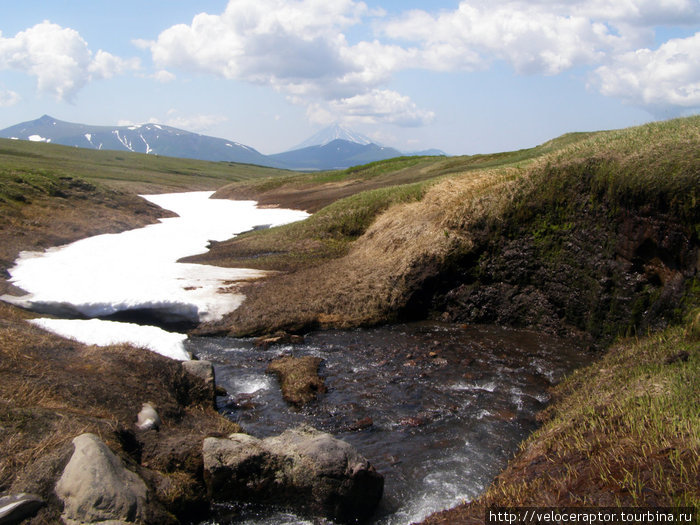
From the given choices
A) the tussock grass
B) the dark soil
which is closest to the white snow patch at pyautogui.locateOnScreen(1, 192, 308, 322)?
the dark soil

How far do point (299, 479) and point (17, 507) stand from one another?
345 centimetres

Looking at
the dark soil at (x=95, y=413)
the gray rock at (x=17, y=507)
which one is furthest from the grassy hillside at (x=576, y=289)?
the gray rock at (x=17, y=507)

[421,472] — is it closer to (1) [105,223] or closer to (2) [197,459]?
(2) [197,459]

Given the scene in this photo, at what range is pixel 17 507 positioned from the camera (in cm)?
542

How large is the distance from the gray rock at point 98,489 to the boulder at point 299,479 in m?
1.26

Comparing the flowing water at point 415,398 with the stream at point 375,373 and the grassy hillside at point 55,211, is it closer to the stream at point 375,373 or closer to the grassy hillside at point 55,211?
the stream at point 375,373

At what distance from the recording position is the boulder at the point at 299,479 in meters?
7.12

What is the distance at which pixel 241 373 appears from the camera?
1234cm

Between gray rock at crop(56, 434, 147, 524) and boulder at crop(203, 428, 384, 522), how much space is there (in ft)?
4.12

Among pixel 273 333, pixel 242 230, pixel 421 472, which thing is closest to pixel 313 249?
pixel 273 333

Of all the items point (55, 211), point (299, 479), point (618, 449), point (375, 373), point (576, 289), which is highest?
point (55, 211)

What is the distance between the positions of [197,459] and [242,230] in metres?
28.0

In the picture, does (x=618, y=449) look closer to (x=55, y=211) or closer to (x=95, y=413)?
(x=95, y=413)

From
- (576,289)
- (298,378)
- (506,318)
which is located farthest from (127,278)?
(576,289)
